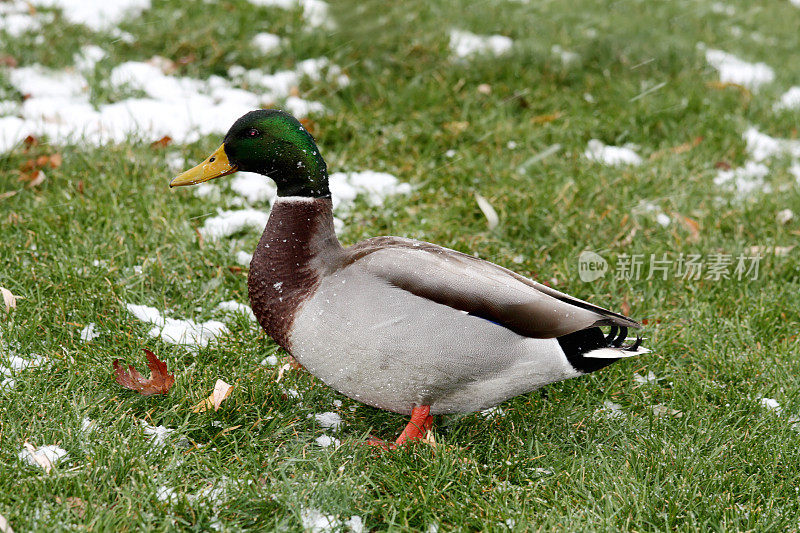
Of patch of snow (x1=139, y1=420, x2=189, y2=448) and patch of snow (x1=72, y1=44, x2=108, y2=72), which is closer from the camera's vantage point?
patch of snow (x1=139, y1=420, x2=189, y2=448)

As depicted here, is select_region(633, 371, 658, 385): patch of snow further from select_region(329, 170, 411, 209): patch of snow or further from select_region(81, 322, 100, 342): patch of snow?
select_region(81, 322, 100, 342): patch of snow

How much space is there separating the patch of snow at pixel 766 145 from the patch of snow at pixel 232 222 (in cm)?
308

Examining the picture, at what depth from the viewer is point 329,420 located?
8.90 ft

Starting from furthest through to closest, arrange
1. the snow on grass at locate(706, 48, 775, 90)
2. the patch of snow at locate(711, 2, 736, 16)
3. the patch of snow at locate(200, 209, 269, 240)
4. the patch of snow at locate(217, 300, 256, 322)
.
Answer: the patch of snow at locate(711, 2, 736, 16) → the snow on grass at locate(706, 48, 775, 90) → the patch of snow at locate(200, 209, 269, 240) → the patch of snow at locate(217, 300, 256, 322)

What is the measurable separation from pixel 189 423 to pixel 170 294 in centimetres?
91

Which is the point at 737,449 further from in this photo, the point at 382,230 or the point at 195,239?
the point at 195,239

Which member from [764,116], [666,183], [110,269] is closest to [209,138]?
[110,269]

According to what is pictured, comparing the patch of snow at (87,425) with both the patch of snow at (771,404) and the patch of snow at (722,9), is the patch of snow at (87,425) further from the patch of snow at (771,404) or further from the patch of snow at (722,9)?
the patch of snow at (722,9)

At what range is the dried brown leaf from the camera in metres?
2.94

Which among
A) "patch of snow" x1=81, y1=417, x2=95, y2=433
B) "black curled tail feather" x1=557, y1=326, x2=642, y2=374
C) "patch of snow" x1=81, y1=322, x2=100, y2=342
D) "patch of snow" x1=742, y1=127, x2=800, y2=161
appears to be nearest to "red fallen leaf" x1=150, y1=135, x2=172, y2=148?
"patch of snow" x1=81, y1=322, x2=100, y2=342

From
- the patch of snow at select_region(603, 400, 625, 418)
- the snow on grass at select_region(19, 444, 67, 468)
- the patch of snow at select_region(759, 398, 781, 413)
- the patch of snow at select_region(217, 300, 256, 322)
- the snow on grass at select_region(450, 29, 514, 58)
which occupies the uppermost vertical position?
the snow on grass at select_region(19, 444, 67, 468)

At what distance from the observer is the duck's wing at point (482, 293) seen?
237 cm

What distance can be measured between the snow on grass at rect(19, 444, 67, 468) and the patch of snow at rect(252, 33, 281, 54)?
3543 millimetres

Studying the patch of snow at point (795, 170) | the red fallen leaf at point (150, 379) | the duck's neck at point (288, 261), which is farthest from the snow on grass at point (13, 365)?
the patch of snow at point (795, 170)
